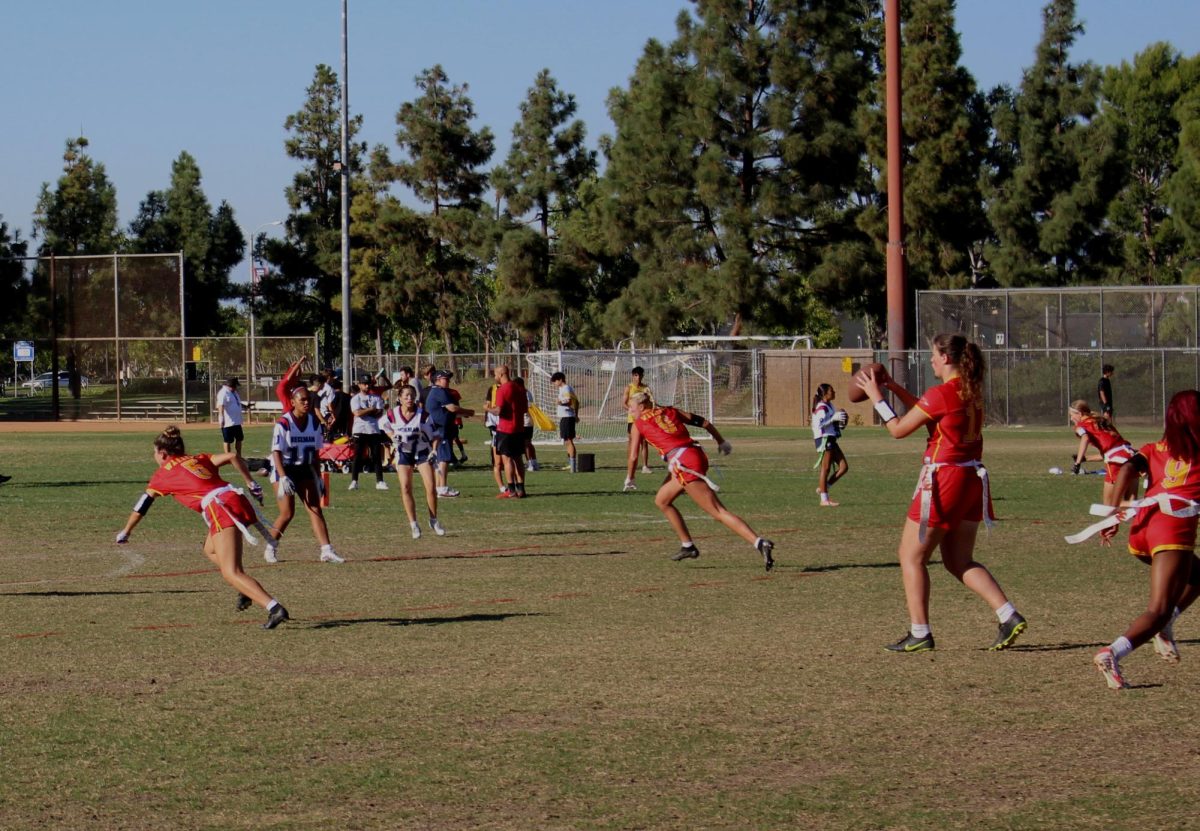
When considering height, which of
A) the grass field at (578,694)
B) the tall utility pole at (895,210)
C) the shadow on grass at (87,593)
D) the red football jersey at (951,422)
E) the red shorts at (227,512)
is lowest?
the grass field at (578,694)

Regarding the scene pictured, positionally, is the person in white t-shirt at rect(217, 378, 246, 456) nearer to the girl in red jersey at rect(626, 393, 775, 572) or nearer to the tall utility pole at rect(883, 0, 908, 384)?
the tall utility pole at rect(883, 0, 908, 384)

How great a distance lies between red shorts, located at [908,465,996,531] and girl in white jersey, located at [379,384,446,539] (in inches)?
350

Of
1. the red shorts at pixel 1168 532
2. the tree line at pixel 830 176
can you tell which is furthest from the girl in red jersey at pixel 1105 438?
the tree line at pixel 830 176

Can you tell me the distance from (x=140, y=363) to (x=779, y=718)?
54468 millimetres

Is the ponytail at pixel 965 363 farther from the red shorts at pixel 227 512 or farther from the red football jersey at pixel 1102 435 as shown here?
the red football jersey at pixel 1102 435

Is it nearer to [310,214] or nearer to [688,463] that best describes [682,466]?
[688,463]

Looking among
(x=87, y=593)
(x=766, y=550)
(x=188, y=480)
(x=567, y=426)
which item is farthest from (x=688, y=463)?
(x=567, y=426)

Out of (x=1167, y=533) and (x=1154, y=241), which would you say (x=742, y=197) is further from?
(x=1167, y=533)

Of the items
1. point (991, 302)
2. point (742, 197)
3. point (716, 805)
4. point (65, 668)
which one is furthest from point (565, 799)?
point (742, 197)

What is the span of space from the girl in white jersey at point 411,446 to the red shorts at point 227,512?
6358mm

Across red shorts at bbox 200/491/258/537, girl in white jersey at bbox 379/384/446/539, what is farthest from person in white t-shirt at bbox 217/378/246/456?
red shorts at bbox 200/491/258/537

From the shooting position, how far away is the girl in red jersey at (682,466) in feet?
48.3

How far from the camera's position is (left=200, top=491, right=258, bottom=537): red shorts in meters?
11.5

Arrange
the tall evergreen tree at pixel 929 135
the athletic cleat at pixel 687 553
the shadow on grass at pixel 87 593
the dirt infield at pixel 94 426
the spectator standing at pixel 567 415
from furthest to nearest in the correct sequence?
1. the tall evergreen tree at pixel 929 135
2. the dirt infield at pixel 94 426
3. the spectator standing at pixel 567 415
4. the athletic cleat at pixel 687 553
5. the shadow on grass at pixel 87 593
